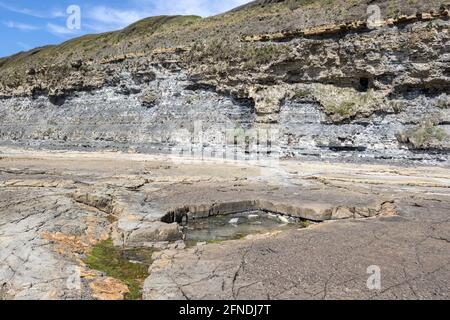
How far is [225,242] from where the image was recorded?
27.6 feet

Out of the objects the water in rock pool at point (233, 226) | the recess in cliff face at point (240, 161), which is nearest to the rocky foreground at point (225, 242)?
the recess in cliff face at point (240, 161)

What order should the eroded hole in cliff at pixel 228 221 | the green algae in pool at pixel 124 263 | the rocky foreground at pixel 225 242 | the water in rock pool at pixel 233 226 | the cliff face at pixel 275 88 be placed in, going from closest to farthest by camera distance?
the rocky foreground at pixel 225 242 → the green algae in pool at pixel 124 263 → the water in rock pool at pixel 233 226 → the eroded hole in cliff at pixel 228 221 → the cliff face at pixel 275 88

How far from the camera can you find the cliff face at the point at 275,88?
25109 millimetres

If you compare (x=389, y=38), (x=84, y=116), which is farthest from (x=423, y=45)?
(x=84, y=116)

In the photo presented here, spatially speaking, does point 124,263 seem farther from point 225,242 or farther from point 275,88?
point 275,88

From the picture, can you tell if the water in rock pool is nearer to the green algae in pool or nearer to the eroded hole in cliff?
the eroded hole in cliff

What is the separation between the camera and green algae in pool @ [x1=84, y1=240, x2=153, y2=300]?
6.74 metres

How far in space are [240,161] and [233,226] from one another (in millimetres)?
14299

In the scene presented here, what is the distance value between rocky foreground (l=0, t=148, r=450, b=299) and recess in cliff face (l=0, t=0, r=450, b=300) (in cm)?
5

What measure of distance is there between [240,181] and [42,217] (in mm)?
7801

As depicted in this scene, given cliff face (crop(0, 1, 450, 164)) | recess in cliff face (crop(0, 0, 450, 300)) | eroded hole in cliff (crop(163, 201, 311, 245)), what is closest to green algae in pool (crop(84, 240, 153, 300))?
recess in cliff face (crop(0, 0, 450, 300))

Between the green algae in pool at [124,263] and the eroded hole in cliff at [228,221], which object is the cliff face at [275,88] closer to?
the eroded hole in cliff at [228,221]

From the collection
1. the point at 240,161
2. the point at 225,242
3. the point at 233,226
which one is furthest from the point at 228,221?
the point at 240,161

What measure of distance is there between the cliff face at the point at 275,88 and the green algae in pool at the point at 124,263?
61.7ft
